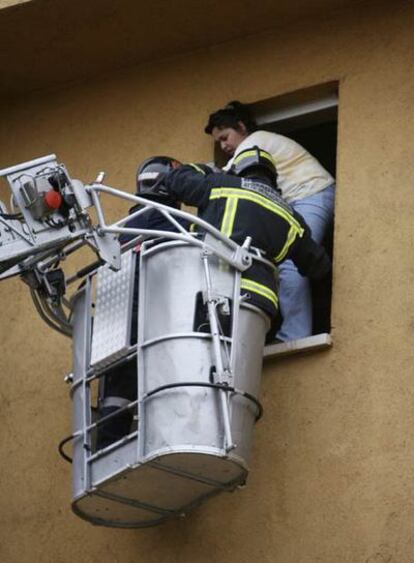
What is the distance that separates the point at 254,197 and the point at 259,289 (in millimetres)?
552

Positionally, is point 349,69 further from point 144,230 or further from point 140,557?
point 140,557

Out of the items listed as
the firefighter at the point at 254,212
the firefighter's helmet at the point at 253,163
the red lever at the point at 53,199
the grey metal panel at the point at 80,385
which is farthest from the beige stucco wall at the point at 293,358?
the red lever at the point at 53,199

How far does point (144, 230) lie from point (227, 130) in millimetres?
1881

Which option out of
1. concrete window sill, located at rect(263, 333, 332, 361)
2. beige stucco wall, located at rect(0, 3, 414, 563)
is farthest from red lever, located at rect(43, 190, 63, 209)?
beige stucco wall, located at rect(0, 3, 414, 563)

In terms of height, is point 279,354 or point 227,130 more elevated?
point 227,130

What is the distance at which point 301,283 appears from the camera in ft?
37.0

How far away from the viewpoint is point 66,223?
9.93 m

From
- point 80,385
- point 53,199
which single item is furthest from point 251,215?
point 80,385

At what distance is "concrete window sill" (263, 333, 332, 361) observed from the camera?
1061 centimetres

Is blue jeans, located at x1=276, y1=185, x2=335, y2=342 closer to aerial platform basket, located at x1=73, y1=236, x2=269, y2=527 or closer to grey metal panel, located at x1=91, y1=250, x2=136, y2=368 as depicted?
aerial platform basket, located at x1=73, y1=236, x2=269, y2=527

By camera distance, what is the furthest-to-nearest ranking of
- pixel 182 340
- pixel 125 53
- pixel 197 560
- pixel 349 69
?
pixel 125 53, pixel 349 69, pixel 197 560, pixel 182 340

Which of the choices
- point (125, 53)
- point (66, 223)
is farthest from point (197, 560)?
point (125, 53)

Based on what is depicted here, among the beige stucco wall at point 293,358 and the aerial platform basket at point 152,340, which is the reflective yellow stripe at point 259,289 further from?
the beige stucco wall at point 293,358

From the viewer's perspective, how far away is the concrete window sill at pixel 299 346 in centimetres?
1061
